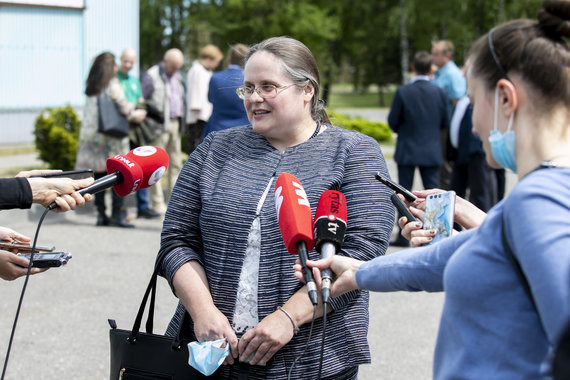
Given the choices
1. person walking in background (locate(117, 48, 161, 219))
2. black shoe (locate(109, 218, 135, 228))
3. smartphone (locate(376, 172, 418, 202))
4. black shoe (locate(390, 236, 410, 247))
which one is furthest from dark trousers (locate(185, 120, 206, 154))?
smartphone (locate(376, 172, 418, 202))

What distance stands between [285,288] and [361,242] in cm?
31

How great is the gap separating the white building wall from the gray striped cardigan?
14.2m

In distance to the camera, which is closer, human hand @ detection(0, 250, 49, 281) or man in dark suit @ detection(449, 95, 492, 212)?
human hand @ detection(0, 250, 49, 281)

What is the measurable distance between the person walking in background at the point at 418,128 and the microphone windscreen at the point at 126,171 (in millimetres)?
5997

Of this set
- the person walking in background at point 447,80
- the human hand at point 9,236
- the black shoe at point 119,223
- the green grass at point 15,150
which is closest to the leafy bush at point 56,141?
the black shoe at point 119,223

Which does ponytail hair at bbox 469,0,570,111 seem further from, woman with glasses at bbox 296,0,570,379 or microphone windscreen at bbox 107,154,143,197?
microphone windscreen at bbox 107,154,143,197

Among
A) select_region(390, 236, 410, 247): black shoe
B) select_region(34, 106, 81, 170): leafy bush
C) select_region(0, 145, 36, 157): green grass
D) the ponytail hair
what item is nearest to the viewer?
the ponytail hair

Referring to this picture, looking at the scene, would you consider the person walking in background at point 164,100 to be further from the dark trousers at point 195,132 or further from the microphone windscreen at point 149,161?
the microphone windscreen at point 149,161

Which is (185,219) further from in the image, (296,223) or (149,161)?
(296,223)

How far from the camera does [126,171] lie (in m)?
2.63

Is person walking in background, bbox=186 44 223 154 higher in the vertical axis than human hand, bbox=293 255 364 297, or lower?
lower

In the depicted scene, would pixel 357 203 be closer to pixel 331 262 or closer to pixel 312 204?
pixel 312 204

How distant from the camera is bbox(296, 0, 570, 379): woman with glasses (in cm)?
142

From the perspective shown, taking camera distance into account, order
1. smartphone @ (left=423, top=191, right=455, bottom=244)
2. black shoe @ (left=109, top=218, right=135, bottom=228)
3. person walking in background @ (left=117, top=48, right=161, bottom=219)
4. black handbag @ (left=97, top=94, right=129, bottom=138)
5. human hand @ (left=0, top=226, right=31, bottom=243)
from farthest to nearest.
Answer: person walking in background @ (left=117, top=48, right=161, bottom=219) < black shoe @ (left=109, top=218, right=135, bottom=228) < black handbag @ (left=97, top=94, right=129, bottom=138) < human hand @ (left=0, top=226, right=31, bottom=243) < smartphone @ (left=423, top=191, right=455, bottom=244)
